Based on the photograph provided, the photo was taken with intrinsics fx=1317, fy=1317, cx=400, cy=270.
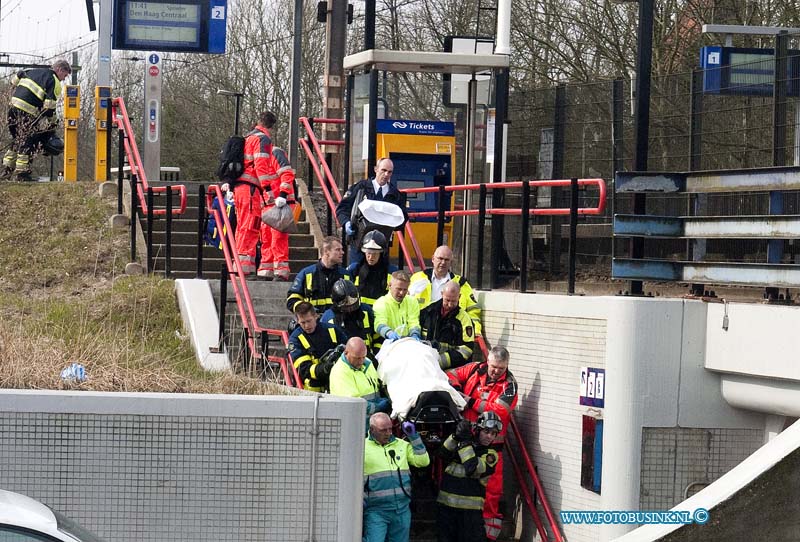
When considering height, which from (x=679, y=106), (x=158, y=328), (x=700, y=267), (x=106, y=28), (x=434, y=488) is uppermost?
(x=106, y=28)

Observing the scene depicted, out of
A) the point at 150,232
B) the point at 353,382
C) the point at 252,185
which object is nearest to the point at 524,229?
the point at 353,382

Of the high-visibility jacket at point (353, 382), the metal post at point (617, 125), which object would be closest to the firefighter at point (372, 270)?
the high-visibility jacket at point (353, 382)

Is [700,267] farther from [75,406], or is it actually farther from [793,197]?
[75,406]

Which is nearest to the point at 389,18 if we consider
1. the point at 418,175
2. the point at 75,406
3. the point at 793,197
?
the point at 418,175

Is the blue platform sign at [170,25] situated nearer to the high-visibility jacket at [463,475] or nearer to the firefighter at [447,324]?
the firefighter at [447,324]

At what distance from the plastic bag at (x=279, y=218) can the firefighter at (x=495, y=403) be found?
3.29 meters

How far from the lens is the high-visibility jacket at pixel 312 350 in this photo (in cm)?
1073

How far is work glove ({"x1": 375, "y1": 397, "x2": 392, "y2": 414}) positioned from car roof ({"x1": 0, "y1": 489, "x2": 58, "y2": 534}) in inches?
216

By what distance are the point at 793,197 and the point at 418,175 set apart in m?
6.73

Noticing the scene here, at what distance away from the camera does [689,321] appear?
9.92 metres

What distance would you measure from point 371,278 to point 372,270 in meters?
0.08

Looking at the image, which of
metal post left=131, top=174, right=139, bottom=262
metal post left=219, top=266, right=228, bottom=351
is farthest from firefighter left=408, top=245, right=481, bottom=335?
metal post left=131, top=174, right=139, bottom=262

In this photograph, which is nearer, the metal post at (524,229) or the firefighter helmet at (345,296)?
the firefighter helmet at (345,296)

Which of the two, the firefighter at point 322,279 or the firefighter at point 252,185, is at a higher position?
the firefighter at point 252,185
